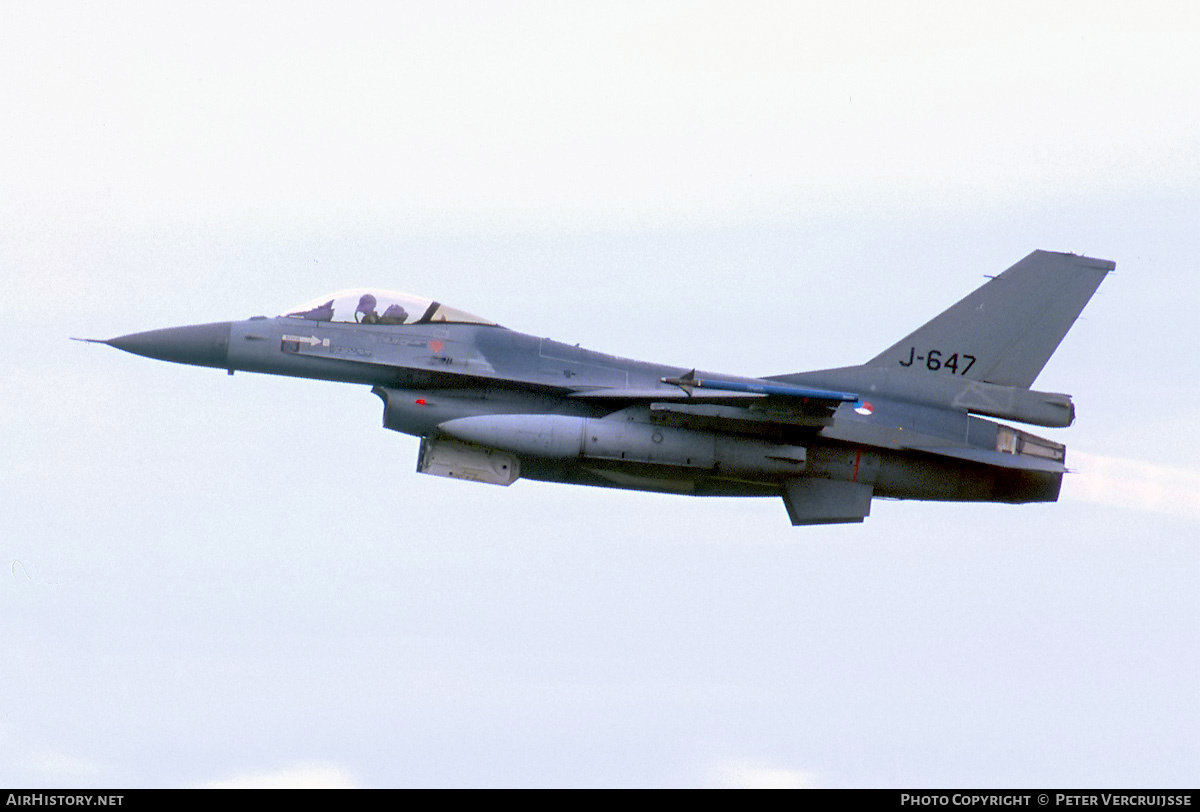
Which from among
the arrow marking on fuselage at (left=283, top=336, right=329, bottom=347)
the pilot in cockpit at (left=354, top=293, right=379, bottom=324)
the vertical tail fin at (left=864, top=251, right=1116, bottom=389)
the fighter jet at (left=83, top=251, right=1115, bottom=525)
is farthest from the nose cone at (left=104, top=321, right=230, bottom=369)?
the vertical tail fin at (left=864, top=251, right=1116, bottom=389)

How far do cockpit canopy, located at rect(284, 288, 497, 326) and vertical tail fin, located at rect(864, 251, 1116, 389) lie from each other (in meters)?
6.02

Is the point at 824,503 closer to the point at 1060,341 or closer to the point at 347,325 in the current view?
the point at 1060,341

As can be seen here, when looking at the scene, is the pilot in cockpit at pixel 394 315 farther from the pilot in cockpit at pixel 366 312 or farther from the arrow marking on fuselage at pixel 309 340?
the arrow marking on fuselage at pixel 309 340

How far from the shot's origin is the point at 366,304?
838 inches

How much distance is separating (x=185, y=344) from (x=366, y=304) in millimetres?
2383

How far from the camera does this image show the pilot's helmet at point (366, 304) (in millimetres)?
21250

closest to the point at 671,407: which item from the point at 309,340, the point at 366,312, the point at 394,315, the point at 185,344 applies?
the point at 394,315

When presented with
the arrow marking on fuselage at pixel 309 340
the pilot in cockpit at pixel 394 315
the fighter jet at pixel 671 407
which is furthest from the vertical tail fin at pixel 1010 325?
the arrow marking on fuselage at pixel 309 340

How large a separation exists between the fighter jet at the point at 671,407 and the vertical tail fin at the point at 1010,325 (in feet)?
0.10

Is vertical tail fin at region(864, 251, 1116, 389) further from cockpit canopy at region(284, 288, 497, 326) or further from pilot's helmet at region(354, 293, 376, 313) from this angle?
pilot's helmet at region(354, 293, 376, 313)

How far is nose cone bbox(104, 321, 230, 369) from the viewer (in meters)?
21.0

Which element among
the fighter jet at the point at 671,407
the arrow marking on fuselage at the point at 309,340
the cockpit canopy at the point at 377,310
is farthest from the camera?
the cockpit canopy at the point at 377,310

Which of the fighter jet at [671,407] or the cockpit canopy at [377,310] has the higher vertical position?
the cockpit canopy at [377,310]
